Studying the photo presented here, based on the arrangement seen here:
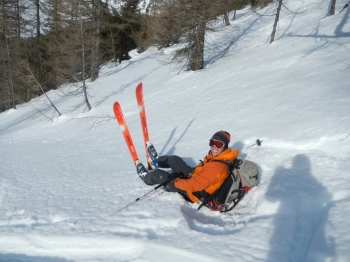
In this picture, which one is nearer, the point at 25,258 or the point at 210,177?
the point at 25,258

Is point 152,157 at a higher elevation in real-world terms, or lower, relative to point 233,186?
lower

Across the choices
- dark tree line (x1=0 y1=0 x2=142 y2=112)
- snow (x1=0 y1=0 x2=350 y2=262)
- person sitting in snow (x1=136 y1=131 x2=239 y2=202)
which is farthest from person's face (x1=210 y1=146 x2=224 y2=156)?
dark tree line (x1=0 y1=0 x2=142 y2=112)

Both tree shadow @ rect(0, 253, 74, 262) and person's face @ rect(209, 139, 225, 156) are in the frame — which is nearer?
tree shadow @ rect(0, 253, 74, 262)

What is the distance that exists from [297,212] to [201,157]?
266cm

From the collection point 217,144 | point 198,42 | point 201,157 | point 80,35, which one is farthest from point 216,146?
point 80,35

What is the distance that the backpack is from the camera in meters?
3.86

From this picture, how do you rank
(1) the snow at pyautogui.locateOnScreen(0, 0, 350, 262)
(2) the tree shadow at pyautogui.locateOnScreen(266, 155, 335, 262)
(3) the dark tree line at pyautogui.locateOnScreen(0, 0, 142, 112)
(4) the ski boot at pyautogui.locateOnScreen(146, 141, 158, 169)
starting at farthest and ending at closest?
(3) the dark tree line at pyautogui.locateOnScreen(0, 0, 142, 112)
(4) the ski boot at pyautogui.locateOnScreen(146, 141, 158, 169)
(1) the snow at pyautogui.locateOnScreen(0, 0, 350, 262)
(2) the tree shadow at pyautogui.locateOnScreen(266, 155, 335, 262)

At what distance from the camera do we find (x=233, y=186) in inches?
154

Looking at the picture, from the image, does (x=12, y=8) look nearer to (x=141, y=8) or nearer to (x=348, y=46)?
(x=141, y=8)

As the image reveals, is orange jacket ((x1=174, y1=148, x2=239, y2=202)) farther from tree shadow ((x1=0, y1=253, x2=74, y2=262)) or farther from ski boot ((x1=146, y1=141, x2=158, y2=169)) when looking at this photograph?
tree shadow ((x1=0, y1=253, x2=74, y2=262))

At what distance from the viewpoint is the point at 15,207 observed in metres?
4.64

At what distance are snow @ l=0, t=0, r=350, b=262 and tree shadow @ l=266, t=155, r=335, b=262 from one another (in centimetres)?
1

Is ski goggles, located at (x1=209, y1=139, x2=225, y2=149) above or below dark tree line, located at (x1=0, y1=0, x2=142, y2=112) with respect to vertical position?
below

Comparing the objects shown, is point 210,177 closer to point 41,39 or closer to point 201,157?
point 201,157
